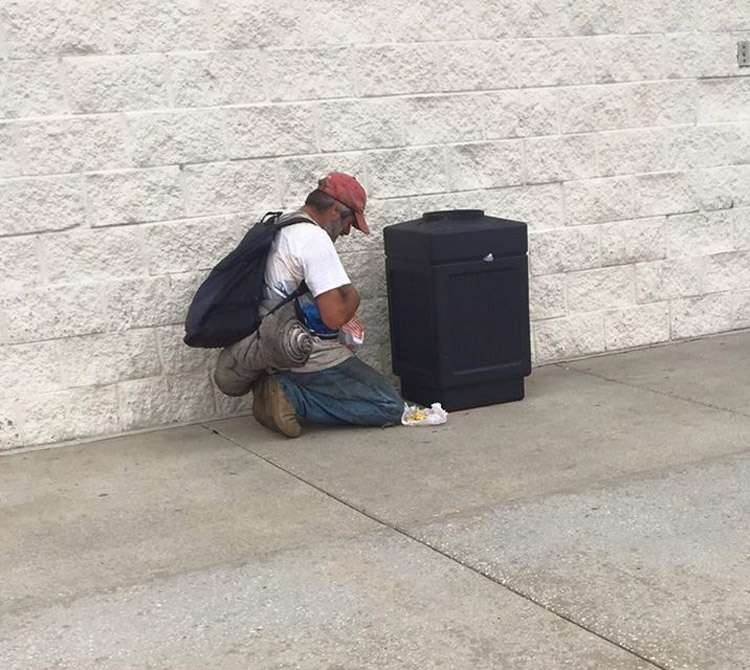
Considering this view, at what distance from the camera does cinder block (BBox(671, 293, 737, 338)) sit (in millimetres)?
8422

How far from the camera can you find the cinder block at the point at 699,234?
8320 mm

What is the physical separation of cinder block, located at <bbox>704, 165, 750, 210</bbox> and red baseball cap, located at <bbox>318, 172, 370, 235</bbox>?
2957 millimetres

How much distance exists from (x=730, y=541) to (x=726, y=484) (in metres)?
0.71

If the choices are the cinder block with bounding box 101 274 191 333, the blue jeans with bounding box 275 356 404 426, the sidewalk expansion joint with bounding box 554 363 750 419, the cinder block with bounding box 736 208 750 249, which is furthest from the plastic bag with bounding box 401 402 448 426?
the cinder block with bounding box 736 208 750 249

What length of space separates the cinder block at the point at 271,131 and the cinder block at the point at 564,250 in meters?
1.68

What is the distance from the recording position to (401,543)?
192 inches

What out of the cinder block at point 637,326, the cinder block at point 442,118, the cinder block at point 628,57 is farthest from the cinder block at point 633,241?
the cinder block at point 442,118

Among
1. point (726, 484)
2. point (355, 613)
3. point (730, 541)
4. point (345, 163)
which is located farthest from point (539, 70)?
point (355, 613)

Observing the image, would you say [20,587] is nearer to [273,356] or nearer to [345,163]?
[273,356]

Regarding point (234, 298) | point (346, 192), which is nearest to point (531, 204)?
point (346, 192)

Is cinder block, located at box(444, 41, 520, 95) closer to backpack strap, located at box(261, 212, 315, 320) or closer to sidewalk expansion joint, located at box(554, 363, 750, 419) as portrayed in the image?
backpack strap, located at box(261, 212, 315, 320)

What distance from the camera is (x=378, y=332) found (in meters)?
7.42

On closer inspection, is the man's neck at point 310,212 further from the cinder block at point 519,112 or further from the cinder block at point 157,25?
the cinder block at point 519,112

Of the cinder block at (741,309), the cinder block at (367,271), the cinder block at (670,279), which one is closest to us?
the cinder block at (367,271)
